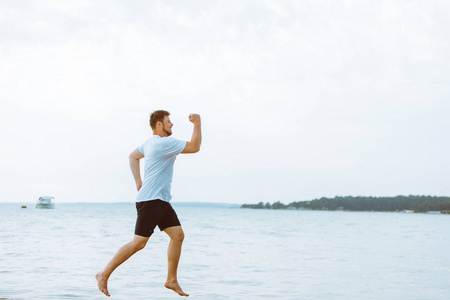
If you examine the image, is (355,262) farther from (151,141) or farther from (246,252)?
(151,141)

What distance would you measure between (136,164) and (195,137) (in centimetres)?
84

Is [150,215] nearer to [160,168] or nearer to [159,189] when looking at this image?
[159,189]

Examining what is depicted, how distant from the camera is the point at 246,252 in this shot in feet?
74.5

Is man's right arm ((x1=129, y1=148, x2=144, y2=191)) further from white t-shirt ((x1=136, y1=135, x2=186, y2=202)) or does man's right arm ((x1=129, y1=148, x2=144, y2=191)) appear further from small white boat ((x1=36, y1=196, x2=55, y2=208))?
small white boat ((x1=36, y1=196, x2=55, y2=208))

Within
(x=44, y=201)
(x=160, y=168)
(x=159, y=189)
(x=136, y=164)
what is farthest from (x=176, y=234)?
(x=44, y=201)

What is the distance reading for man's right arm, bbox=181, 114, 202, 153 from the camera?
5078mm

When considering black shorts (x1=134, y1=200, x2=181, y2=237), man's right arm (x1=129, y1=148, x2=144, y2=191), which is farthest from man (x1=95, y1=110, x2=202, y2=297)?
man's right arm (x1=129, y1=148, x2=144, y2=191)

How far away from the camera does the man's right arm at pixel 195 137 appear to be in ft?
16.7

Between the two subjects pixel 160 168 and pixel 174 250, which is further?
pixel 174 250

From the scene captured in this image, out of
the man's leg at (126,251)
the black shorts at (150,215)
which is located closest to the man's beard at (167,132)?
the black shorts at (150,215)

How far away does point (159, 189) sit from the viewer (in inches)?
204

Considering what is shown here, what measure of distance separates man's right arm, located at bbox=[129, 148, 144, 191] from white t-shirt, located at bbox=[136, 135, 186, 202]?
0.91 ft

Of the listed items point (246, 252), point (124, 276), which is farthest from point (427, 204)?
point (124, 276)

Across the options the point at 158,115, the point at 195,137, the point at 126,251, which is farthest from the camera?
the point at 158,115
